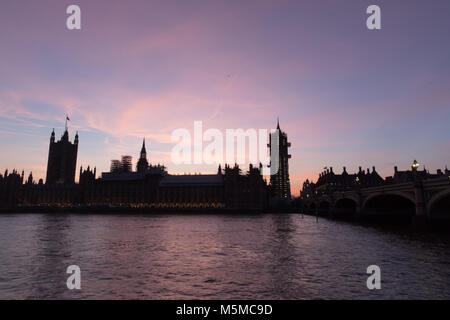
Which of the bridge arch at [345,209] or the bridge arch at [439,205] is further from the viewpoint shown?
the bridge arch at [345,209]

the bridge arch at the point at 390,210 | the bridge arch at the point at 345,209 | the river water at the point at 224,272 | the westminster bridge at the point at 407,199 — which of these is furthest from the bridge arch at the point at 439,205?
the bridge arch at the point at 345,209

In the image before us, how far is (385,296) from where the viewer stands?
15.6 m

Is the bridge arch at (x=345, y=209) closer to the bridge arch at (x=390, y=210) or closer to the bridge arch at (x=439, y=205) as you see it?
the bridge arch at (x=390, y=210)

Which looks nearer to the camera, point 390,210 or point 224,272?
point 224,272

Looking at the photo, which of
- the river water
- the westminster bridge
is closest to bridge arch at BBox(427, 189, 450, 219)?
the westminster bridge

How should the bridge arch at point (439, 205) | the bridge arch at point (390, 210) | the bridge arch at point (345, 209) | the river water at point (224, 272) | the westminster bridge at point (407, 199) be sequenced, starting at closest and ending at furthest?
the river water at point (224, 272) < the bridge arch at point (439, 205) < the westminster bridge at point (407, 199) < the bridge arch at point (390, 210) < the bridge arch at point (345, 209)

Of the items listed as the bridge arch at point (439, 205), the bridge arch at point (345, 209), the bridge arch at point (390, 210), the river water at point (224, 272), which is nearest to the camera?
the river water at point (224, 272)

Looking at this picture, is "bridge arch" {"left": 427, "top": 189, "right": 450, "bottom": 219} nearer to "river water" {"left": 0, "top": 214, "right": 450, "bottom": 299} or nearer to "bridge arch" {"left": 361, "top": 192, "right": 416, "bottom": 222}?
"river water" {"left": 0, "top": 214, "right": 450, "bottom": 299}

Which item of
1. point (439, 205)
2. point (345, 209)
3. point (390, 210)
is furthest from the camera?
point (345, 209)

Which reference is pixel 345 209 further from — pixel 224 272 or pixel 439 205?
pixel 224 272

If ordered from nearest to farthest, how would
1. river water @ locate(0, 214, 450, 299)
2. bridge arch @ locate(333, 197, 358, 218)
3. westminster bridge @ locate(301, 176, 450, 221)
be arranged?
river water @ locate(0, 214, 450, 299)
westminster bridge @ locate(301, 176, 450, 221)
bridge arch @ locate(333, 197, 358, 218)

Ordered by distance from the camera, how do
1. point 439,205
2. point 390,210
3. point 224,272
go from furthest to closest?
1. point 390,210
2. point 439,205
3. point 224,272

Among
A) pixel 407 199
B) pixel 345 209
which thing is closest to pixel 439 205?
pixel 407 199

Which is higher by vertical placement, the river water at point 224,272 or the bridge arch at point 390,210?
the bridge arch at point 390,210
